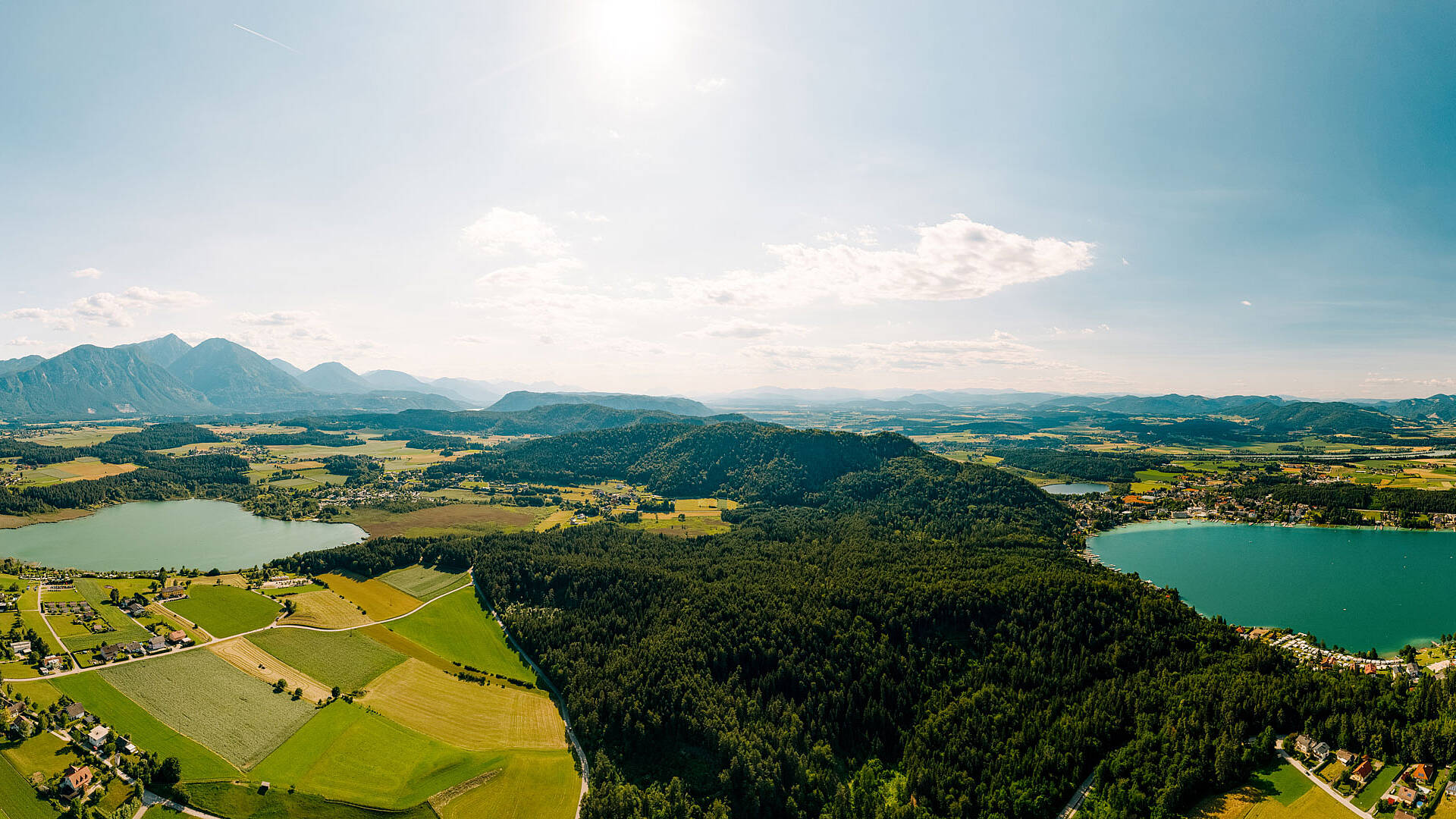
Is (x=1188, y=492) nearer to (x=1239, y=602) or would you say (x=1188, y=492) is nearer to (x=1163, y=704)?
(x=1239, y=602)

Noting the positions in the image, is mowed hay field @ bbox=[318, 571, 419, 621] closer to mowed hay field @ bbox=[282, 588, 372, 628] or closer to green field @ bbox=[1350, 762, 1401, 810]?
mowed hay field @ bbox=[282, 588, 372, 628]

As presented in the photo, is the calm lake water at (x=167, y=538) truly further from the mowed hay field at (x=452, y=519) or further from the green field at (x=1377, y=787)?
the green field at (x=1377, y=787)

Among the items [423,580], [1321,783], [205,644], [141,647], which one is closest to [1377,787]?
[1321,783]

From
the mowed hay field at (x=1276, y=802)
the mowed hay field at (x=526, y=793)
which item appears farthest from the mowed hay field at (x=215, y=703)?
the mowed hay field at (x=1276, y=802)

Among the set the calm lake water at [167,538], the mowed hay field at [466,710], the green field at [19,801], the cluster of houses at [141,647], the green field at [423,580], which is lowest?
the mowed hay field at [466,710]

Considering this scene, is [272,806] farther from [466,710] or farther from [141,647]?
[141,647]

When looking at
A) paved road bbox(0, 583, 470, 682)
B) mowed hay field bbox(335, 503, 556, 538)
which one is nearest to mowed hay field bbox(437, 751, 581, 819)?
paved road bbox(0, 583, 470, 682)
